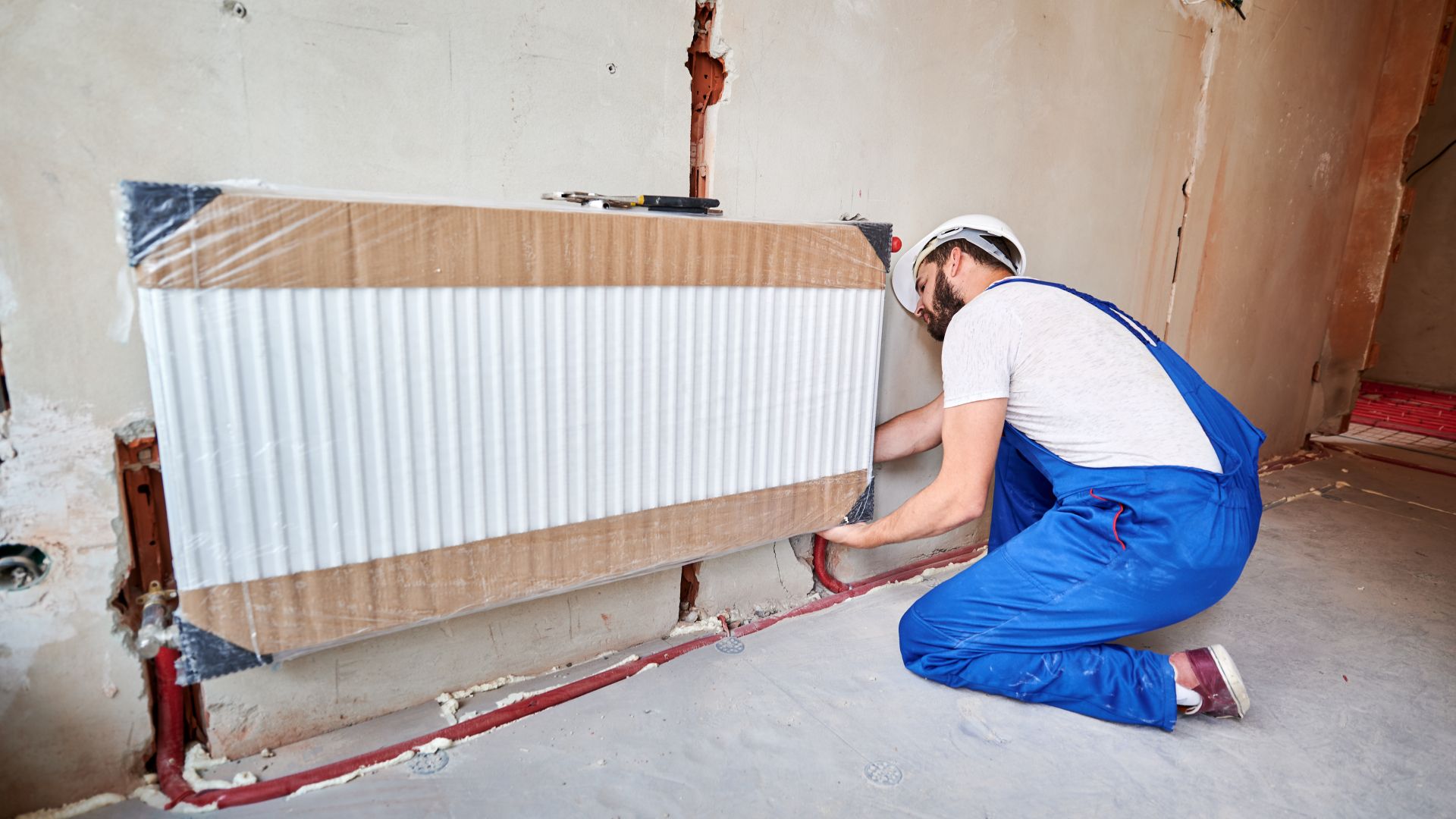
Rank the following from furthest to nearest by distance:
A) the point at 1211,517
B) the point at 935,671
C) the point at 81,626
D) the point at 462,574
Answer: the point at 935,671, the point at 1211,517, the point at 462,574, the point at 81,626

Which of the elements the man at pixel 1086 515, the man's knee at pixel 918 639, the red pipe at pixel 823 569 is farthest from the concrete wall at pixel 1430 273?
the man's knee at pixel 918 639

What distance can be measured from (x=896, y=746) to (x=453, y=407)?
0.92m

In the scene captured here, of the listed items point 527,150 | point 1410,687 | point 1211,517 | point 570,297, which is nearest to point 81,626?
point 570,297

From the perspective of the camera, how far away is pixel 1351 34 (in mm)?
3002

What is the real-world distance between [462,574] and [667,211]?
0.66m

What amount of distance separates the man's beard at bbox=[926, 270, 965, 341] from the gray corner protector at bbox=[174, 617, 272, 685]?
1371 millimetres

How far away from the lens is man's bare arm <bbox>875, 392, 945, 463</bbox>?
1.74m

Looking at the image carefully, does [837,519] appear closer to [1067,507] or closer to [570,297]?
[1067,507]

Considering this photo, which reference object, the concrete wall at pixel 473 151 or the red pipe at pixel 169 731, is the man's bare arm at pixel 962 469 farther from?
the red pipe at pixel 169 731

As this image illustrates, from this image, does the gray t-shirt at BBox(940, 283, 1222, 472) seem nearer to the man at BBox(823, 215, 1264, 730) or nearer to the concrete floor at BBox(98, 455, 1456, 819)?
the man at BBox(823, 215, 1264, 730)

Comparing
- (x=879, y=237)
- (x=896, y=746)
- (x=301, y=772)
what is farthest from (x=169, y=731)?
(x=879, y=237)

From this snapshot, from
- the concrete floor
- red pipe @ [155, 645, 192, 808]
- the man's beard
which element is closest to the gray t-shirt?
the man's beard

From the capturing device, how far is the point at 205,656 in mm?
1005

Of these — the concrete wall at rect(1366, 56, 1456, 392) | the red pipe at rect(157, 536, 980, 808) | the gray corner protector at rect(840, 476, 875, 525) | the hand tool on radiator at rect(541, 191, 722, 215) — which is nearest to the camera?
the red pipe at rect(157, 536, 980, 808)
